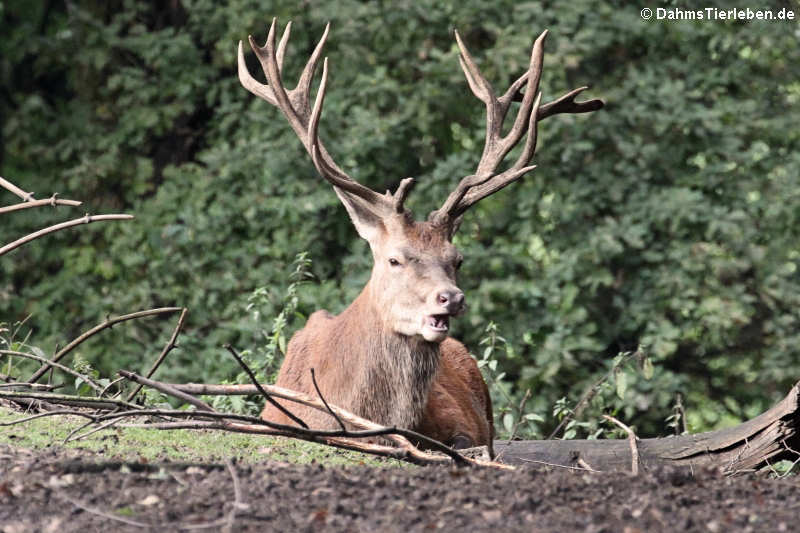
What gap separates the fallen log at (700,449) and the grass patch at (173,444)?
917mm

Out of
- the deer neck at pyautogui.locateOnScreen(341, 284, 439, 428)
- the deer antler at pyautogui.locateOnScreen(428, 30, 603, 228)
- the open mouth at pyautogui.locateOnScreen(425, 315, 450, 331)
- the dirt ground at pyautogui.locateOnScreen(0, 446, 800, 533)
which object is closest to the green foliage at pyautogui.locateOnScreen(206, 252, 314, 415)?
the deer neck at pyautogui.locateOnScreen(341, 284, 439, 428)

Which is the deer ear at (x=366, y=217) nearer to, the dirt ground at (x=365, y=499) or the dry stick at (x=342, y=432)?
the dry stick at (x=342, y=432)

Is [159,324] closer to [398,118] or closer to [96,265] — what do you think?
[96,265]

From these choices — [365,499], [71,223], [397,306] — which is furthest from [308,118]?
[365,499]

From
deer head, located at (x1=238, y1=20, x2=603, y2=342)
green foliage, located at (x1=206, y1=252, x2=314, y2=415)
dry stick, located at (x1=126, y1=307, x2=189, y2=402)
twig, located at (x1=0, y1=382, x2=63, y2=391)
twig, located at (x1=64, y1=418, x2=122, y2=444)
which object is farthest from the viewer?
green foliage, located at (x1=206, y1=252, x2=314, y2=415)

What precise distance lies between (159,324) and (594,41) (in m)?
4.35

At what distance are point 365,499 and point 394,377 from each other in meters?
2.23

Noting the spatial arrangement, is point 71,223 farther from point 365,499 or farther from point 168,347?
point 365,499

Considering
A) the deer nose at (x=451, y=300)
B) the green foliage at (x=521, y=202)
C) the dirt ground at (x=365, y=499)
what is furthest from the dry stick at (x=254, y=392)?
the green foliage at (x=521, y=202)

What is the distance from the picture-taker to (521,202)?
9.70 metres

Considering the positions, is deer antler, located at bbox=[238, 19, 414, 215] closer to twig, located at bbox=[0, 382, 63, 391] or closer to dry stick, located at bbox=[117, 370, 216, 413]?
twig, located at bbox=[0, 382, 63, 391]

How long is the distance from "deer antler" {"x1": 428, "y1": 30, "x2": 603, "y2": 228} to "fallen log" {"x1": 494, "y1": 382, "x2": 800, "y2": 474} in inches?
45.9

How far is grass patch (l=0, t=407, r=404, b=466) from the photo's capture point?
3.94 meters

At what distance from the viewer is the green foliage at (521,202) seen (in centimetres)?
943
